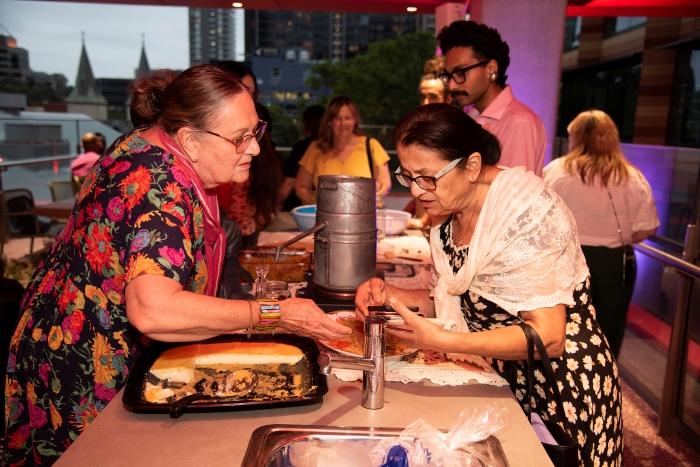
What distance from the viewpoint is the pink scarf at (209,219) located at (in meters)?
1.39

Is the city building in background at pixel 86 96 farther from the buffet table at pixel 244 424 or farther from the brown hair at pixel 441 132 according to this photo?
the buffet table at pixel 244 424

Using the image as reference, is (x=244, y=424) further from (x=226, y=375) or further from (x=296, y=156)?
(x=296, y=156)

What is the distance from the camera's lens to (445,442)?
3.65 feet

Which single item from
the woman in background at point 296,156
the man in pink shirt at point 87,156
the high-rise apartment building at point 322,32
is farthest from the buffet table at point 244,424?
the high-rise apartment building at point 322,32

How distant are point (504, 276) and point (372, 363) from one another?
15.9 inches

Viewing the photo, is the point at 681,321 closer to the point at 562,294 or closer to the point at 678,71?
the point at 562,294

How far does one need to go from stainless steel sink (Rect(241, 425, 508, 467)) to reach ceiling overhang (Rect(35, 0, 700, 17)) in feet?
19.1

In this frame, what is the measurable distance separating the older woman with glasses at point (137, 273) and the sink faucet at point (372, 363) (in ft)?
0.48

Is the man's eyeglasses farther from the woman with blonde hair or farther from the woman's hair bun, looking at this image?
the woman with blonde hair

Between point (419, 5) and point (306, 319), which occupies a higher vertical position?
point (419, 5)

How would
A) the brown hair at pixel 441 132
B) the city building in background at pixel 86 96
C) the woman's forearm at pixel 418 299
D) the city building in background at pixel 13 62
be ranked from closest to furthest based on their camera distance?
the brown hair at pixel 441 132
the woman's forearm at pixel 418 299
the city building in background at pixel 13 62
the city building in background at pixel 86 96

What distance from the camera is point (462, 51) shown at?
8.65ft

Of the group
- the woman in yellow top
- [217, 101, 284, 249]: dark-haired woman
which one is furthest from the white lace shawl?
the woman in yellow top

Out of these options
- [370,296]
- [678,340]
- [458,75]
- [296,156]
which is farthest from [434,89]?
[370,296]
